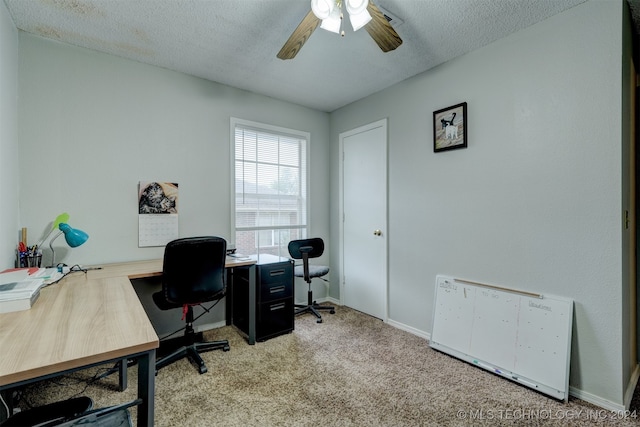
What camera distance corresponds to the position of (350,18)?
1.72 metres

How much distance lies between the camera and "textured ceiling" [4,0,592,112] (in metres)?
1.92

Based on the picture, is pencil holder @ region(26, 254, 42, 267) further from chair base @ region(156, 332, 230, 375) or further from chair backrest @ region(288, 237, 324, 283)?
chair backrest @ region(288, 237, 324, 283)

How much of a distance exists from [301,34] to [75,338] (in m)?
A: 1.86

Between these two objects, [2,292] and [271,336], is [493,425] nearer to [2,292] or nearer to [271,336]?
[271,336]

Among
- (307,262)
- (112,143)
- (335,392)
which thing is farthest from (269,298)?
(112,143)

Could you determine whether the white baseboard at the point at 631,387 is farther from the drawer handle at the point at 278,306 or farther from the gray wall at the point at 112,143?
the gray wall at the point at 112,143

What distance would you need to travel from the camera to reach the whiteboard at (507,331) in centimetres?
195

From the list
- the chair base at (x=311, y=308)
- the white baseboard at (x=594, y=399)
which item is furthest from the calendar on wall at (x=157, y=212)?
the white baseboard at (x=594, y=399)

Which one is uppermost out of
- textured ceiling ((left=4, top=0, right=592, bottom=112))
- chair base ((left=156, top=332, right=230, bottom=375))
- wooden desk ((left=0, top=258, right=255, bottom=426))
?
textured ceiling ((left=4, top=0, right=592, bottom=112))

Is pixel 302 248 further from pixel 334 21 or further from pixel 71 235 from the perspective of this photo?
pixel 334 21

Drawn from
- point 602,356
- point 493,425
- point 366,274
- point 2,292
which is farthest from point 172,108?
point 602,356

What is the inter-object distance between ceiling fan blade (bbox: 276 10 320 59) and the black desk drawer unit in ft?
5.77

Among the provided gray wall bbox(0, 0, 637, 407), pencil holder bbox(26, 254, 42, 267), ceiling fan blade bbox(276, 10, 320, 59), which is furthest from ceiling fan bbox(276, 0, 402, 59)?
pencil holder bbox(26, 254, 42, 267)

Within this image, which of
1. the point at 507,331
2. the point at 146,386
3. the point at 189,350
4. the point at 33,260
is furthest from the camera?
the point at 189,350
